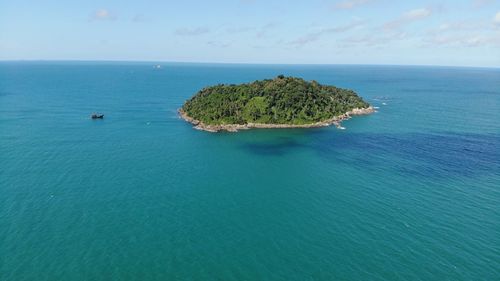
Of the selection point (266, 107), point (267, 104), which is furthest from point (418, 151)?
point (267, 104)

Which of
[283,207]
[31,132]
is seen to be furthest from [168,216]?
[31,132]

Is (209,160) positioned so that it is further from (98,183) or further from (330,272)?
(330,272)

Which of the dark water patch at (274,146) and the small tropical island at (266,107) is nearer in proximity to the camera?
the dark water patch at (274,146)

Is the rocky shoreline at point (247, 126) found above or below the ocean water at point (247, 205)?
above

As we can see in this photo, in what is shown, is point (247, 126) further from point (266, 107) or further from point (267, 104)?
point (267, 104)

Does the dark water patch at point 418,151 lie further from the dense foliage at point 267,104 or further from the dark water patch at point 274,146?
the dense foliage at point 267,104

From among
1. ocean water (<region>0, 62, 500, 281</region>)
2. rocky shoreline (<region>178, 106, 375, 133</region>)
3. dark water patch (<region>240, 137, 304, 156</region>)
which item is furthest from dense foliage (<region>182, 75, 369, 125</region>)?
dark water patch (<region>240, 137, 304, 156</region>)

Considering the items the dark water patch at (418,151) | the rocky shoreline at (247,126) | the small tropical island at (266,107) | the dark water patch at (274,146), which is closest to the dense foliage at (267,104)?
the small tropical island at (266,107)
